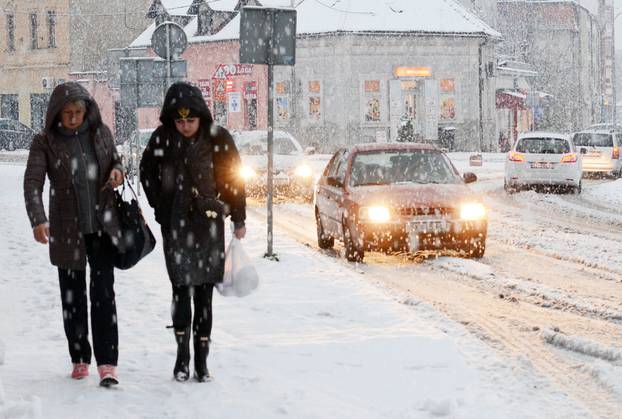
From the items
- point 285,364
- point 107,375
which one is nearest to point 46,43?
point 285,364

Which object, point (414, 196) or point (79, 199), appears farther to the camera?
point (414, 196)

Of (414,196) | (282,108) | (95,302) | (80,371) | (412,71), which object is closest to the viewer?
(95,302)

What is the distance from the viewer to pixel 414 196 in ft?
40.7

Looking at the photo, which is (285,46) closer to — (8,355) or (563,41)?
(8,355)

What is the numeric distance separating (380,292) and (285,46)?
3.59 m

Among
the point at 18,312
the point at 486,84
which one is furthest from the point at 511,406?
the point at 486,84

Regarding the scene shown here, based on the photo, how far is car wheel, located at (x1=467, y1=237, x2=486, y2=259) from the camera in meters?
12.5

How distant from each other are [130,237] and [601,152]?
90.4 feet

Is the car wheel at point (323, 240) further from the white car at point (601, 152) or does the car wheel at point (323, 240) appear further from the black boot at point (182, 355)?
the white car at point (601, 152)

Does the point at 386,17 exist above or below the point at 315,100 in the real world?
above

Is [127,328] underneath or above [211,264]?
underneath

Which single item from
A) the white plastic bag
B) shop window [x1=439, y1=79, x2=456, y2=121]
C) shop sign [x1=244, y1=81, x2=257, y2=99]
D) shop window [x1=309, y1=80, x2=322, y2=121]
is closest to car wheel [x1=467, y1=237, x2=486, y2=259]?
the white plastic bag

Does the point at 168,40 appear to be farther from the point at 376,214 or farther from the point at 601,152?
the point at 601,152

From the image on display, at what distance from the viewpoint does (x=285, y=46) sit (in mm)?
12102
